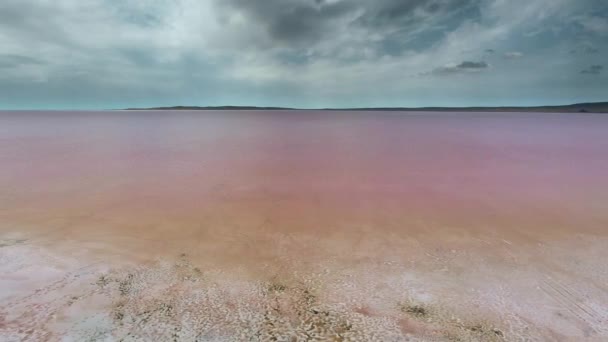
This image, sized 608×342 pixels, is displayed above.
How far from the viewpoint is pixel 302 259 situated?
17.1 ft

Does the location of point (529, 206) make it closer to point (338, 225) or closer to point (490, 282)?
point (490, 282)

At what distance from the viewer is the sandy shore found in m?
3.61

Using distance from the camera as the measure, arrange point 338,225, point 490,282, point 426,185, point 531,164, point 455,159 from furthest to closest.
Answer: point 455,159, point 531,164, point 426,185, point 338,225, point 490,282

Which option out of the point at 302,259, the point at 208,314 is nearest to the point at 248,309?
the point at 208,314

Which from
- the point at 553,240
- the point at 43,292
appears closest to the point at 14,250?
the point at 43,292

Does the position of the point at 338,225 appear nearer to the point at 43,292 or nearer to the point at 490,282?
the point at 490,282

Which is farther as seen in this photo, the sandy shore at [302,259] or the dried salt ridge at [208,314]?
the sandy shore at [302,259]

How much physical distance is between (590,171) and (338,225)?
12546 millimetres

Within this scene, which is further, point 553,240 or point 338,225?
point 338,225

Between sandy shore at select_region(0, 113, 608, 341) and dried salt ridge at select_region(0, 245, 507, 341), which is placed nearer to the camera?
dried salt ridge at select_region(0, 245, 507, 341)

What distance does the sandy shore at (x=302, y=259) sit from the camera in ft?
11.8

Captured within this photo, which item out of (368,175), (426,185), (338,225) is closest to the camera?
(338,225)

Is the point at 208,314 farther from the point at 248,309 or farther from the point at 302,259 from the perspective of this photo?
the point at 302,259

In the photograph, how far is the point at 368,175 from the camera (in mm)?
12102
